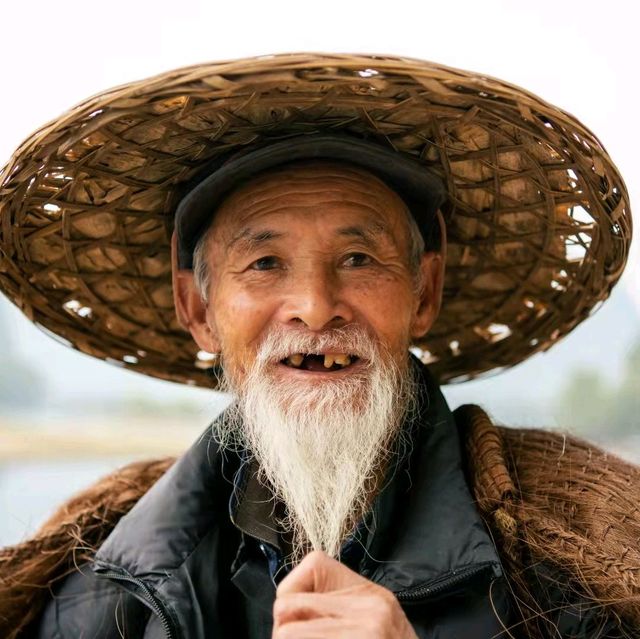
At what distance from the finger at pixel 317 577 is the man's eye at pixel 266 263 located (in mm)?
699

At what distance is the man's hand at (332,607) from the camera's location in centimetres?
154

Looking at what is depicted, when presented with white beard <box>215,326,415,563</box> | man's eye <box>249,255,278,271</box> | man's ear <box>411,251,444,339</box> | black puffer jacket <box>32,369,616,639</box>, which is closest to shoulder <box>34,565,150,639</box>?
black puffer jacket <box>32,369,616,639</box>

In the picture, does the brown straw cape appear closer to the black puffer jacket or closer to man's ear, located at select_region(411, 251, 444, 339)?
man's ear, located at select_region(411, 251, 444, 339)

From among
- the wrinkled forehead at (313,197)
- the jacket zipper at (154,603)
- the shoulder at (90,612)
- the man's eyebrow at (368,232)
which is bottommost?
the shoulder at (90,612)

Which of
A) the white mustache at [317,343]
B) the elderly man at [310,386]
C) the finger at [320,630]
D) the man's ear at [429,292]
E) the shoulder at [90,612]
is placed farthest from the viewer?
the man's ear at [429,292]

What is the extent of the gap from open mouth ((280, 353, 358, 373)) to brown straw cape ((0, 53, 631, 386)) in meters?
0.46

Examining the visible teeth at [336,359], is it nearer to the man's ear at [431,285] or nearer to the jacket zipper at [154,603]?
the man's ear at [431,285]

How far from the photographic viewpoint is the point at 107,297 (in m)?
2.50

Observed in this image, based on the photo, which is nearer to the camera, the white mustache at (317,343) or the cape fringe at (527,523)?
the cape fringe at (527,523)

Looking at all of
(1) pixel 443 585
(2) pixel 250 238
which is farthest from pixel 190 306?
(1) pixel 443 585

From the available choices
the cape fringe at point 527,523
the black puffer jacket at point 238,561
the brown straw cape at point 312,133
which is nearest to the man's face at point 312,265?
the brown straw cape at point 312,133

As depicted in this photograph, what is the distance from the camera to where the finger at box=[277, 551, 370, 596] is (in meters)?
1.59

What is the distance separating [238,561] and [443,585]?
0.49 m

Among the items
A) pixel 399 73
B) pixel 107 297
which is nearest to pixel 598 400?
pixel 107 297
